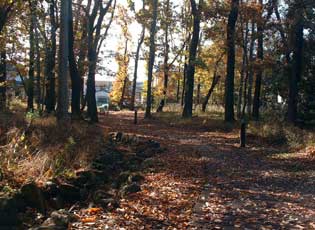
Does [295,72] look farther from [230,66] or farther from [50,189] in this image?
[50,189]

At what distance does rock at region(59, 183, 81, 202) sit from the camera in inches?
361

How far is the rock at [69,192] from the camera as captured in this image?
9158 mm

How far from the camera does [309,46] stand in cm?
2662

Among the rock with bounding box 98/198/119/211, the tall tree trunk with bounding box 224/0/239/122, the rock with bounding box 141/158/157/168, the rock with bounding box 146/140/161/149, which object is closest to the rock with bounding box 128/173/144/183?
the rock with bounding box 141/158/157/168

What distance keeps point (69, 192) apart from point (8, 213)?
8.82 ft

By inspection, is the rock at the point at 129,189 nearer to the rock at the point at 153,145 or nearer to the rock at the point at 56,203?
the rock at the point at 56,203

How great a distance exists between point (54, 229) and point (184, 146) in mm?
11261

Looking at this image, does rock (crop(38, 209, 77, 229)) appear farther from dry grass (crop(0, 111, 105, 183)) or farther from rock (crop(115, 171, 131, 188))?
rock (crop(115, 171, 131, 188))

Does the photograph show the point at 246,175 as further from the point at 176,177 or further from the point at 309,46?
Answer: the point at 309,46

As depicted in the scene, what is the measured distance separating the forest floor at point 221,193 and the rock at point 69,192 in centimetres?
119

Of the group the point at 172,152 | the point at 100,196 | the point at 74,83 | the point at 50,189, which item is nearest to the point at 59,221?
the point at 50,189

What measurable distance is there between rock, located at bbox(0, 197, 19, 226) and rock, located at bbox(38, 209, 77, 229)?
1.59ft

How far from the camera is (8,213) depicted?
22.0 feet

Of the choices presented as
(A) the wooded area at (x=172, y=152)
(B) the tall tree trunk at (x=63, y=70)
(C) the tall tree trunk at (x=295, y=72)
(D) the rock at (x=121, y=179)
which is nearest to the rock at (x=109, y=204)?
(A) the wooded area at (x=172, y=152)
